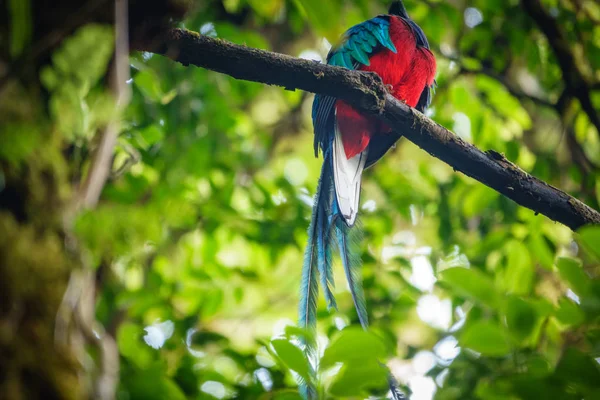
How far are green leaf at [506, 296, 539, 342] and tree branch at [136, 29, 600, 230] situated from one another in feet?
3.01

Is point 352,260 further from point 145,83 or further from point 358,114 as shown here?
point 145,83

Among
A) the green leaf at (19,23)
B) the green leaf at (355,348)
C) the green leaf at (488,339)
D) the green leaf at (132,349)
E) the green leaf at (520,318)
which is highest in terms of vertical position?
the green leaf at (19,23)

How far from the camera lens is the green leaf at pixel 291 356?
3.50 ft

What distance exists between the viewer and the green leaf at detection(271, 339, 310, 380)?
1066 millimetres

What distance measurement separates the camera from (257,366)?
207 cm

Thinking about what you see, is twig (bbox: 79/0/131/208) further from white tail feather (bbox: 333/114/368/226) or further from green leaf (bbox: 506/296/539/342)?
white tail feather (bbox: 333/114/368/226)

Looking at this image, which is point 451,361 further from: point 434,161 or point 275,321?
point 434,161

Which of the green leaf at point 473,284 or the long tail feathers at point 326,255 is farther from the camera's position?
the long tail feathers at point 326,255

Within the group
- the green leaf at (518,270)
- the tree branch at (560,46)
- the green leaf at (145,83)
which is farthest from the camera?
the tree branch at (560,46)

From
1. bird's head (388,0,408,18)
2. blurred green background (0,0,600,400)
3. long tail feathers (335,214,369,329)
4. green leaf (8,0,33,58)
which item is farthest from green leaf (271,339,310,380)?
bird's head (388,0,408,18)

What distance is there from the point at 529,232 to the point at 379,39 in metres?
1.17

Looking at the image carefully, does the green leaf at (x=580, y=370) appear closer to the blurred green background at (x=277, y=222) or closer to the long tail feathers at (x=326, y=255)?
the blurred green background at (x=277, y=222)

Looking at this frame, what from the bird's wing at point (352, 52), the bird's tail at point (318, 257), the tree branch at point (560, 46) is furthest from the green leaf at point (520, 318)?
the tree branch at point (560, 46)

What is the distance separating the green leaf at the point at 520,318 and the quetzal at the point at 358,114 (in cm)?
119
